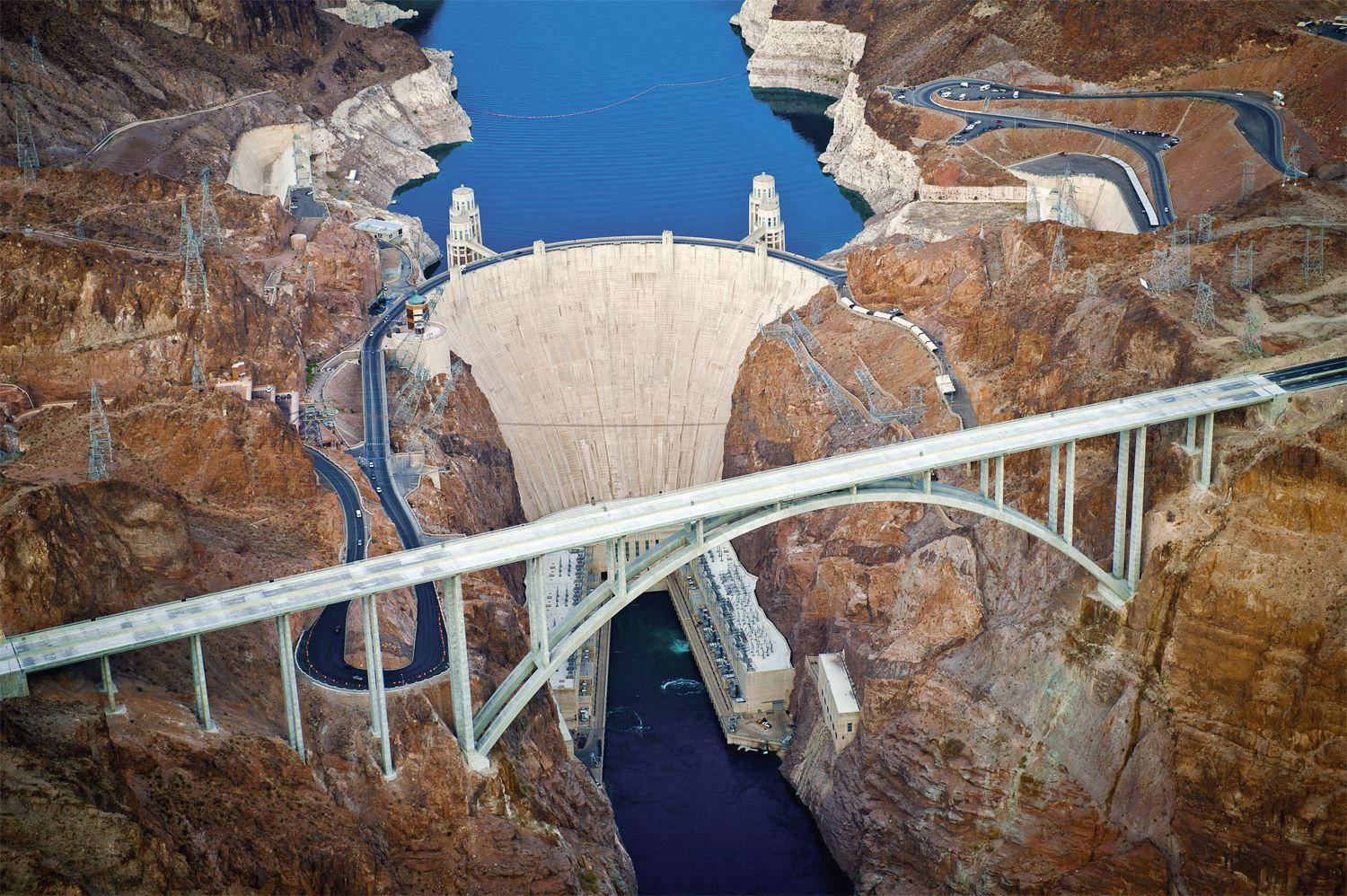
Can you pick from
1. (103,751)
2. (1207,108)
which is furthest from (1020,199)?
(103,751)

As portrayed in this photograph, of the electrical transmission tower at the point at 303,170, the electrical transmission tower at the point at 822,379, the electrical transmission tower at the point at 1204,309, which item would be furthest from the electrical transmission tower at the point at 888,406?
the electrical transmission tower at the point at 303,170

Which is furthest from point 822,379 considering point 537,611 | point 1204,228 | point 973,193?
point 537,611

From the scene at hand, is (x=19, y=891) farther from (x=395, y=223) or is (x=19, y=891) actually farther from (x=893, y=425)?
(x=395, y=223)

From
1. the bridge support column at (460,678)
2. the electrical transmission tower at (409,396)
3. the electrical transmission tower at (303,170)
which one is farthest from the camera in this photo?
the electrical transmission tower at (303,170)

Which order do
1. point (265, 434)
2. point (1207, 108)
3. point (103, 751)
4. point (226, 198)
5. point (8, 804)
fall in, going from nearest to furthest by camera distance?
point (8, 804), point (103, 751), point (265, 434), point (226, 198), point (1207, 108)

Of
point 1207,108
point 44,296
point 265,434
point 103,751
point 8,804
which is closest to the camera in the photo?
point 8,804

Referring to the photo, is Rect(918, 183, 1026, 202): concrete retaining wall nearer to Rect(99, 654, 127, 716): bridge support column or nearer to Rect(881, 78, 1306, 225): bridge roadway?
Rect(881, 78, 1306, 225): bridge roadway

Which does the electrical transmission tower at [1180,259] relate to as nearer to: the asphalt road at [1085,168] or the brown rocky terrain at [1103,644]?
the brown rocky terrain at [1103,644]

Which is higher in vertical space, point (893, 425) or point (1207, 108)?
point (1207, 108)
